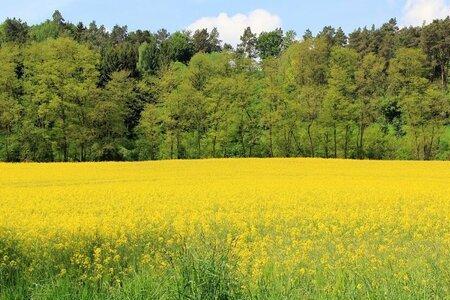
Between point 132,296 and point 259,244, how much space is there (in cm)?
491

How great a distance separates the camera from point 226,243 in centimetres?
1005

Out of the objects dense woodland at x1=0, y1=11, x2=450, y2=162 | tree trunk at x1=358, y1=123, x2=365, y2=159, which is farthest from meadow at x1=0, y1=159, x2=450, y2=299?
tree trunk at x1=358, y1=123, x2=365, y2=159

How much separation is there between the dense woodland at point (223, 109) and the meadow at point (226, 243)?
30.8 m

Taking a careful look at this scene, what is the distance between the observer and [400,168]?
105ft

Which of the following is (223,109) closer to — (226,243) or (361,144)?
(361,144)

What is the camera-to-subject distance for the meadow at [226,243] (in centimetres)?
600

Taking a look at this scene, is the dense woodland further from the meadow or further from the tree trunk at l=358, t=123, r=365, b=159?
the meadow

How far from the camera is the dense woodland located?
5322 centimetres

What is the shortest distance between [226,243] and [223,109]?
153ft

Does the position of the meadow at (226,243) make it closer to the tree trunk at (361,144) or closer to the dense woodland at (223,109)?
the dense woodland at (223,109)

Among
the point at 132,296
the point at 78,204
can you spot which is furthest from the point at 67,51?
the point at 132,296

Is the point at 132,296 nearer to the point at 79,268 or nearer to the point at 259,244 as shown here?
the point at 79,268

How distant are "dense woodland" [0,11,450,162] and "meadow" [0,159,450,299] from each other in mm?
30786

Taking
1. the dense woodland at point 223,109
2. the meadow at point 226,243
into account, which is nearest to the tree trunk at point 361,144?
the dense woodland at point 223,109
